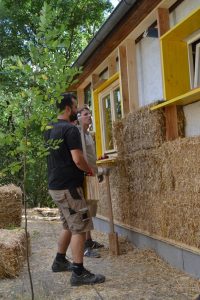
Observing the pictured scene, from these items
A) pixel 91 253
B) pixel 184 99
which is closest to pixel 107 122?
pixel 91 253

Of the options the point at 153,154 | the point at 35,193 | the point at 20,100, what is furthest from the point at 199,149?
the point at 35,193

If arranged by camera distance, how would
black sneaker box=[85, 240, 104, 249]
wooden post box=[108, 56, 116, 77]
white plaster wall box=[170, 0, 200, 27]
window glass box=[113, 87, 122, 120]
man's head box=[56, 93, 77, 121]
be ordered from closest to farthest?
man's head box=[56, 93, 77, 121]
white plaster wall box=[170, 0, 200, 27]
black sneaker box=[85, 240, 104, 249]
wooden post box=[108, 56, 116, 77]
window glass box=[113, 87, 122, 120]

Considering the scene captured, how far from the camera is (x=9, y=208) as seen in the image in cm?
755

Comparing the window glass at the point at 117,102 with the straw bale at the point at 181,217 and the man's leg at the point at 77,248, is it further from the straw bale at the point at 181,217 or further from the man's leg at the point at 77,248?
the man's leg at the point at 77,248

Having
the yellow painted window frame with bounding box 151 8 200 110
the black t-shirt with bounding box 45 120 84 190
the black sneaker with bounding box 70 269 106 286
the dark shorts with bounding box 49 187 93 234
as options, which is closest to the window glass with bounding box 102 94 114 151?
the yellow painted window frame with bounding box 151 8 200 110

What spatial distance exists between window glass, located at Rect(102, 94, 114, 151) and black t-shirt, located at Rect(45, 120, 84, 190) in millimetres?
3527

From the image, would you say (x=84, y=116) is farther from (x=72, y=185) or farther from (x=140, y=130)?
(x=72, y=185)

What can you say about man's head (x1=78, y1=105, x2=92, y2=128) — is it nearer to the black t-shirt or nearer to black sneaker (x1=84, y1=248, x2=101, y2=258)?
the black t-shirt

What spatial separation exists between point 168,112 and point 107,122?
3.41 meters

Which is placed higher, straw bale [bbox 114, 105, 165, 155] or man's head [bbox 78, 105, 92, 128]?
man's head [bbox 78, 105, 92, 128]

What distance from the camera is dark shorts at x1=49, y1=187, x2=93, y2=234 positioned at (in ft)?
13.6

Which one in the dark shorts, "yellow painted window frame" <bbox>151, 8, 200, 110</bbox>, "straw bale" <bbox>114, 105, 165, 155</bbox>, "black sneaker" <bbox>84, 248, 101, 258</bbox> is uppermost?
"yellow painted window frame" <bbox>151, 8, 200, 110</bbox>

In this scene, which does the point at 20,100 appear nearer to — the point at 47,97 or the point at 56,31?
the point at 47,97

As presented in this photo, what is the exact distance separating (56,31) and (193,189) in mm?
2213
